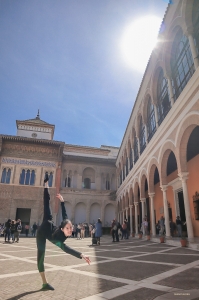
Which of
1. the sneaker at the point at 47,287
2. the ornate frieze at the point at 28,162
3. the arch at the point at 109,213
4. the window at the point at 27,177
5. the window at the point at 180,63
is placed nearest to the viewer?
the sneaker at the point at 47,287

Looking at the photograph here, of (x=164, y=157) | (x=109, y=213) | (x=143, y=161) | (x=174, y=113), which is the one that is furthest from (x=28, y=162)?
(x=174, y=113)

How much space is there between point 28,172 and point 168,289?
2504 cm

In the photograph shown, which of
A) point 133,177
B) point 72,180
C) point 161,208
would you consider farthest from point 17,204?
point 161,208

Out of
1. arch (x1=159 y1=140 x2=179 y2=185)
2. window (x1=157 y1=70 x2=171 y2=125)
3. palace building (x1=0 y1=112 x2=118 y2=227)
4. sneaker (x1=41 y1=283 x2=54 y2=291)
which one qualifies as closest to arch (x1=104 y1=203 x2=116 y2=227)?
palace building (x1=0 y1=112 x2=118 y2=227)

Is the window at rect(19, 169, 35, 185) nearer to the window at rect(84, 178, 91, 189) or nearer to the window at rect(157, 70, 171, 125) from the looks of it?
the window at rect(84, 178, 91, 189)

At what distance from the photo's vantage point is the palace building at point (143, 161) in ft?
31.7

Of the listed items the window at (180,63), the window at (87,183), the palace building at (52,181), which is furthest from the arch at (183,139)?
the window at (87,183)

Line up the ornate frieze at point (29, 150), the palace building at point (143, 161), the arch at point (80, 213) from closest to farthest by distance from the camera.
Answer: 1. the palace building at point (143, 161)
2. the arch at point (80, 213)
3. the ornate frieze at point (29, 150)

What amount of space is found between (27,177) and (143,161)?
16.0 meters

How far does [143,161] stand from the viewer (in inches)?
631

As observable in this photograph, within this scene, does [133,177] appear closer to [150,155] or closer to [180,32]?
[150,155]

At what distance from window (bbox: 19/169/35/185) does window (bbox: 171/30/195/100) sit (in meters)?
20.4

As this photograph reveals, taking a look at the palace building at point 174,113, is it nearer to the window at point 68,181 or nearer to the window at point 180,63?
the window at point 180,63

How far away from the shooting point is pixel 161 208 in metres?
17.6
